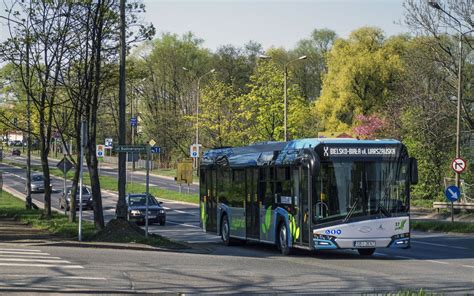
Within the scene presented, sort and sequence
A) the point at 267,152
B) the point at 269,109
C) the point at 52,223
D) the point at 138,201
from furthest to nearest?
the point at 269,109 < the point at 138,201 < the point at 52,223 < the point at 267,152

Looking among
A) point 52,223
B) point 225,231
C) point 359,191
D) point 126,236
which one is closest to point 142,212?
point 52,223

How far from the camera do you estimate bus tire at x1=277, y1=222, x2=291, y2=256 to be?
2103cm

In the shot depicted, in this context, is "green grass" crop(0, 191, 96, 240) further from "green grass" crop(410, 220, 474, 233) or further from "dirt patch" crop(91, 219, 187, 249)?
"green grass" crop(410, 220, 474, 233)

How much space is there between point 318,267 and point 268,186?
4671mm

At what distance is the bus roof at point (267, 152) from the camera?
19750mm

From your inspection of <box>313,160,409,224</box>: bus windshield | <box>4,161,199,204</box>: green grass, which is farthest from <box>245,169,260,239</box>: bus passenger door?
<box>4,161,199,204</box>: green grass

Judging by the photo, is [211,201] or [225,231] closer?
[225,231]

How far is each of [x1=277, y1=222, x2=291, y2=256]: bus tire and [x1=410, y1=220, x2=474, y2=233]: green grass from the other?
12285mm

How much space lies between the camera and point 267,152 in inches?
885

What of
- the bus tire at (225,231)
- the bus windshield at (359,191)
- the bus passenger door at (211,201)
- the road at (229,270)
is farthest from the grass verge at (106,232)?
the bus windshield at (359,191)

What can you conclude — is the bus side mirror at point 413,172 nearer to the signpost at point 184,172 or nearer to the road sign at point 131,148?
the road sign at point 131,148

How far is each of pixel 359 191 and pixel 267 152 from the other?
12.7ft

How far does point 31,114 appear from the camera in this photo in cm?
4216

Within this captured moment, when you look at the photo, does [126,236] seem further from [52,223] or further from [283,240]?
[52,223]
